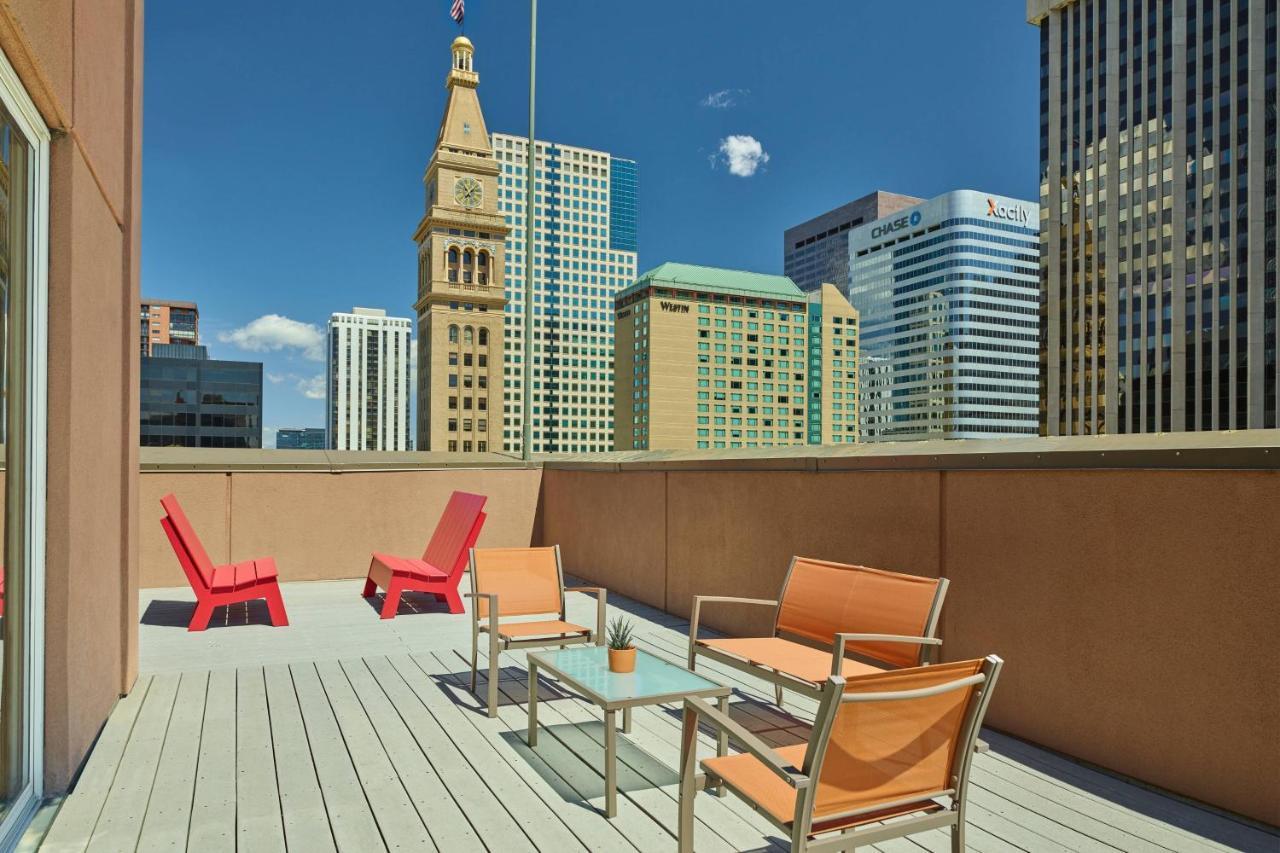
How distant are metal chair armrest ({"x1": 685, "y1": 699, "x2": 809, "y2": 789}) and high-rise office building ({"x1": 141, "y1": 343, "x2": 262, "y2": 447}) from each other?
87.3 m

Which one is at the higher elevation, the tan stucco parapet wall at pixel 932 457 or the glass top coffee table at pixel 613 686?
the tan stucco parapet wall at pixel 932 457

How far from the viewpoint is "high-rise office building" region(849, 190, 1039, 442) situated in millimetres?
130125

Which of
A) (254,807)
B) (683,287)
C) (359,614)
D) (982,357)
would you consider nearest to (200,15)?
(359,614)

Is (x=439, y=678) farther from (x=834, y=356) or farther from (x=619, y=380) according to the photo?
(x=834, y=356)

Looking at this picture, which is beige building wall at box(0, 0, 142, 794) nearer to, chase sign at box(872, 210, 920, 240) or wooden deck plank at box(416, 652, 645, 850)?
wooden deck plank at box(416, 652, 645, 850)

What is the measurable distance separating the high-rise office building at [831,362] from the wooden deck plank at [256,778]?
135626 millimetres

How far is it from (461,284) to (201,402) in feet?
96.4

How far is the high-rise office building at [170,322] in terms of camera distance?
5453 inches

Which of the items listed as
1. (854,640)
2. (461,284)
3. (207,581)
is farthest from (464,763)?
(461,284)

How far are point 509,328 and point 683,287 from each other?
32.1 m

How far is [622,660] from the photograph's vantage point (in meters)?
3.57

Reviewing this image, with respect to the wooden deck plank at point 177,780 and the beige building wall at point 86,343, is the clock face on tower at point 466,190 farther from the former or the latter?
the wooden deck plank at point 177,780

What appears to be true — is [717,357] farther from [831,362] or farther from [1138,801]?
[1138,801]

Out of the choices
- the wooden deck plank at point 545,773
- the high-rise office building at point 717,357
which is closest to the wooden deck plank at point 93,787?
the wooden deck plank at point 545,773
